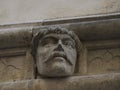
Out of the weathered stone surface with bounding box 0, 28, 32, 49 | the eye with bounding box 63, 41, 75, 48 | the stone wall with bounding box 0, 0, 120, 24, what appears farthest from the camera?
the stone wall with bounding box 0, 0, 120, 24

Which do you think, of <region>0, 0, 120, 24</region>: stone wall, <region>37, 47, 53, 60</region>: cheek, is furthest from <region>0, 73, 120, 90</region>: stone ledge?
<region>0, 0, 120, 24</region>: stone wall

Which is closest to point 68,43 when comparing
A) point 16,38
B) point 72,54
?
point 72,54

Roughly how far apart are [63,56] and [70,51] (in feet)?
0.24

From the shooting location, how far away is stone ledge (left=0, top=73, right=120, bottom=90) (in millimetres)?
1876

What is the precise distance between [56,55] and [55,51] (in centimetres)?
2

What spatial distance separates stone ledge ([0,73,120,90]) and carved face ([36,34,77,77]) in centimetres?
4

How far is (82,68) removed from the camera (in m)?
2.03

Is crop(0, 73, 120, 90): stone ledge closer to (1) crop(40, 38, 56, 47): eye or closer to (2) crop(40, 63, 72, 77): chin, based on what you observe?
(2) crop(40, 63, 72, 77): chin

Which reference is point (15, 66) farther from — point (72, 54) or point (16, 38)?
point (72, 54)

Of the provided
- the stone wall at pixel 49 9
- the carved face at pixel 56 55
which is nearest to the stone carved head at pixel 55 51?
the carved face at pixel 56 55

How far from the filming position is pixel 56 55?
192cm

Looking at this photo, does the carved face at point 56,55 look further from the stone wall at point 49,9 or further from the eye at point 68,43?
the stone wall at point 49,9

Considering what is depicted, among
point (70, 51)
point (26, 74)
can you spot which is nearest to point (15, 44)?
point (26, 74)

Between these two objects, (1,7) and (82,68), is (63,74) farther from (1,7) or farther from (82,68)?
(1,7)
